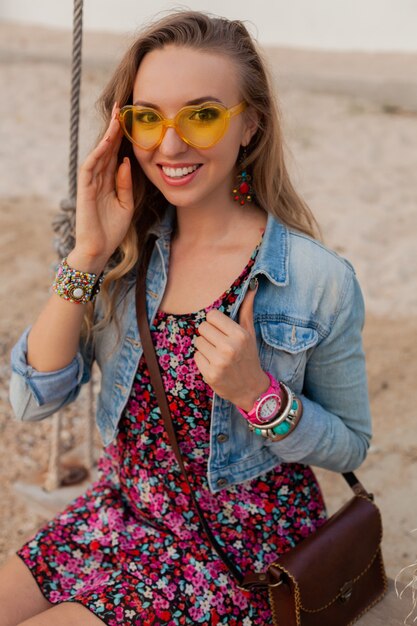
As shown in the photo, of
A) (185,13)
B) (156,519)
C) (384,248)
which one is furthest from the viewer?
(384,248)

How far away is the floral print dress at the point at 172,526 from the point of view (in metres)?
2.05

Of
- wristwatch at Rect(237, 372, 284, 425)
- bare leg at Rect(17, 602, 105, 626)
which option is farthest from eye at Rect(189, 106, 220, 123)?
bare leg at Rect(17, 602, 105, 626)

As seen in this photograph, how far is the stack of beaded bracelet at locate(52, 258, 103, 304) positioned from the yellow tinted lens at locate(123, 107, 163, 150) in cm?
37

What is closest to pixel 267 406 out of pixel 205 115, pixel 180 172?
pixel 180 172

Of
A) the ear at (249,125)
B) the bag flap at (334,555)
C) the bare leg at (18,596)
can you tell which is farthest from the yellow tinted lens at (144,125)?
the bare leg at (18,596)

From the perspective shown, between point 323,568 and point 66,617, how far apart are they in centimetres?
64

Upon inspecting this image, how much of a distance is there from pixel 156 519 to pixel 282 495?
36 centimetres

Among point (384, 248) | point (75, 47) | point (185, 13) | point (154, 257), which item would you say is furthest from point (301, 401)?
point (384, 248)

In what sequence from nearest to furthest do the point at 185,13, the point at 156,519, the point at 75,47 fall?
the point at 185,13 < the point at 156,519 < the point at 75,47

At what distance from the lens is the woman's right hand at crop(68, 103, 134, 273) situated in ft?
6.81

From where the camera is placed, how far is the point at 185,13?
208cm

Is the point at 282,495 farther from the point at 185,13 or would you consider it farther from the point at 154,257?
the point at 185,13

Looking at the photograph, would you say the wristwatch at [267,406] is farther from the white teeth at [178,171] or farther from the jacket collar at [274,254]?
the white teeth at [178,171]

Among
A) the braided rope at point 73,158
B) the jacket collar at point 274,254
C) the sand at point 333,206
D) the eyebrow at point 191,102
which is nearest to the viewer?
the eyebrow at point 191,102
